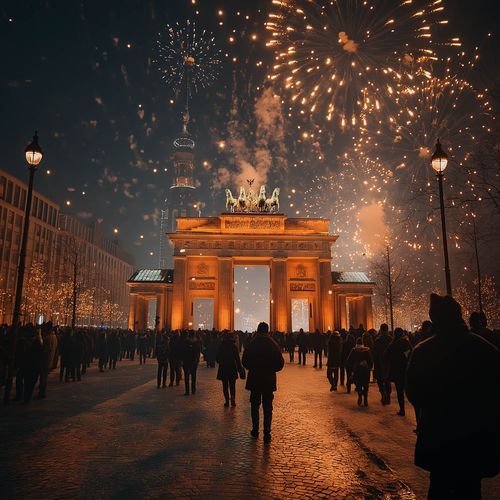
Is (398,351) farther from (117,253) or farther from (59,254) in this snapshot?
(117,253)

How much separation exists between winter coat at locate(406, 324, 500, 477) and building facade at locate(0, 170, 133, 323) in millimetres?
35261

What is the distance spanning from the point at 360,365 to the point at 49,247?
7789 cm

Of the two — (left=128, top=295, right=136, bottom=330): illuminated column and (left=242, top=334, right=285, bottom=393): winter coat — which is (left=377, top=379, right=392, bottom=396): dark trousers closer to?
(left=242, top=334, right=285, bottom=393): winter coat

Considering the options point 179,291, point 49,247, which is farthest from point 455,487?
point 49,247

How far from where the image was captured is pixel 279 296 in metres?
51.5

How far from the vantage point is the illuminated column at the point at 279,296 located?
51312mm

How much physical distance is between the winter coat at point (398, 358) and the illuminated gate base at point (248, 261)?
39578 mm

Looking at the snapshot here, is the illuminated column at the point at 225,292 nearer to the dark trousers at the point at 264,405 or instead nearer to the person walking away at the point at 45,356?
the person walking away at the point at 45,356

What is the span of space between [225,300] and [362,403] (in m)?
39.5

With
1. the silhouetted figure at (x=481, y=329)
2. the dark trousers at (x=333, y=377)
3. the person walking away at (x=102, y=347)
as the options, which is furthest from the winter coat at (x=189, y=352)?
the person walking away at (x=102, y=347)

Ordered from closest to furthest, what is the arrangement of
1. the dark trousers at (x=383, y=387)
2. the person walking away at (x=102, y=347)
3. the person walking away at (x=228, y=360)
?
the person walking away at (x=228, y=360), the dark trousers at (x=383, y=387), the person walking away at (x=102, y=347)

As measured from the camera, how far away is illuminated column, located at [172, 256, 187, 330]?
5181 cm

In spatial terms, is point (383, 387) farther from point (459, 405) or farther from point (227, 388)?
point (459, 405)

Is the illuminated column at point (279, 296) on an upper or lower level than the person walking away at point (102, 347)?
upper
